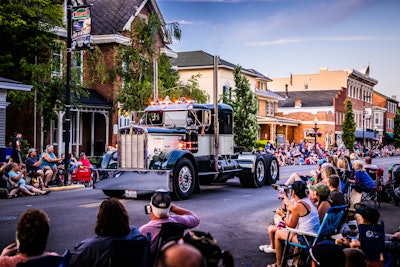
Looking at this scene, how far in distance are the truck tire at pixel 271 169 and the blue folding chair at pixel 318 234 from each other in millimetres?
12705

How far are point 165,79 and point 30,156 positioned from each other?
44.7ft

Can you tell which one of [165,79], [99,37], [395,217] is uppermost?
[99,37]

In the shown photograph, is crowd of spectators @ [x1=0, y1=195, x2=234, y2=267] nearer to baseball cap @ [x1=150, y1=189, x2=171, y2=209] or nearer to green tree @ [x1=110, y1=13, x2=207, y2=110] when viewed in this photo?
baseball cap @ [x1=150, y1=189, x2=171, y2=209]

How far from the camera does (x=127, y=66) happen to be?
94.2ft

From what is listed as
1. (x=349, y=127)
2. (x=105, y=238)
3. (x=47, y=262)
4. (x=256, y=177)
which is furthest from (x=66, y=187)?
(x=349, y=127)

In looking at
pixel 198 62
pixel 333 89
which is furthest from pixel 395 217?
pixel 333 89

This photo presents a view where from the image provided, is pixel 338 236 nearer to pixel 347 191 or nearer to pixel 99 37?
pixel 347 191

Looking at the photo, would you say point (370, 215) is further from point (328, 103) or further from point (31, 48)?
point (328, 103)

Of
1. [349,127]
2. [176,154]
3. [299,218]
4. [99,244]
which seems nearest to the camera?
[99,244]

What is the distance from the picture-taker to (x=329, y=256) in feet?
16.6

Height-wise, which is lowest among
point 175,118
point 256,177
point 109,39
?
point 256,177

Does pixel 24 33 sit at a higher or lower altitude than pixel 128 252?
higher

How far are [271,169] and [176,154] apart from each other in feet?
21.3

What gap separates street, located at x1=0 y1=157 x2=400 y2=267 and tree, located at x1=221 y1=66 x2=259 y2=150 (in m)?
23.4
